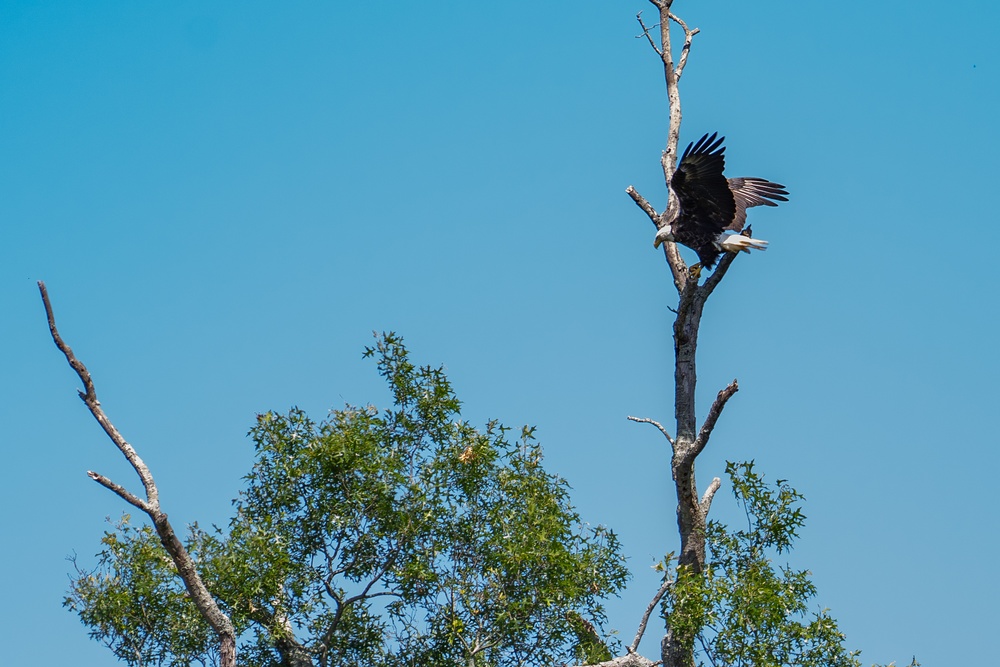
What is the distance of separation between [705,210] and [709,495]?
280 cm

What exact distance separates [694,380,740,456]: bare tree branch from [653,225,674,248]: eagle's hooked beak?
1.93 m

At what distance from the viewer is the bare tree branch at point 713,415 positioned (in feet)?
34.8

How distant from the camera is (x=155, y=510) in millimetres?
10219

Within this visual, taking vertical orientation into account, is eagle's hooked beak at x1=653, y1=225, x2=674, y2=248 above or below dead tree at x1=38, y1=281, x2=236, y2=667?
above

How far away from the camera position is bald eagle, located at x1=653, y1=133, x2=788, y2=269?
11.6 metres

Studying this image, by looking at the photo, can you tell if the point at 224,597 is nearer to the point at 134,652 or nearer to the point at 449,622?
the point at 134,652

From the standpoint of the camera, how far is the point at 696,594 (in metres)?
10.8

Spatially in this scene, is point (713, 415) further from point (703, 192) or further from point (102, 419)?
point (102, 419)

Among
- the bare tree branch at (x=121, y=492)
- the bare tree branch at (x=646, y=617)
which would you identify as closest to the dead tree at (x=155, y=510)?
the bare tree branch at (x=121, y=492)

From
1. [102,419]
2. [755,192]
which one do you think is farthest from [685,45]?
[102,419]

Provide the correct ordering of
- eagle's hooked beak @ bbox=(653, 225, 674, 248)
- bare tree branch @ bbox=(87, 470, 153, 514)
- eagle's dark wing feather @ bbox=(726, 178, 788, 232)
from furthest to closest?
eagle's dark wing feather @ bbox=(726, 178, 788, 232) < eagle's hooked beak @ bbox=(653, 225, 674, 248) < bare tree branch @ bbox=(87, 470, 153, 514)

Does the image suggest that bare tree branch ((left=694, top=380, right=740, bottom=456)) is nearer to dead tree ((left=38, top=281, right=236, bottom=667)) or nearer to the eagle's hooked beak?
the eagle's hooked beak

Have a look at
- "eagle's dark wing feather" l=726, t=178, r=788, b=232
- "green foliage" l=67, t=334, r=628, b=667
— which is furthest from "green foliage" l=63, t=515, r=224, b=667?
"eagle's dark wing feather" l=726, t=178, r=788, b=232

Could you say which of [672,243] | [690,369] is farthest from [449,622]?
[672,243]
